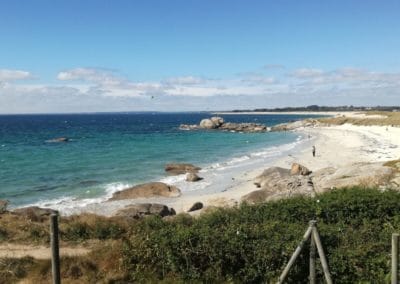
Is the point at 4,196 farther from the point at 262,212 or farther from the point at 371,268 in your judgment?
the point at 371,268

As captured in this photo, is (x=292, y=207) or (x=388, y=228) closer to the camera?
(x=388, y=228)

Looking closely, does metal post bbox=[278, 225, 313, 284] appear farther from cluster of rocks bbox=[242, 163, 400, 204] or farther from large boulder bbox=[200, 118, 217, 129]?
large boulder bbox=[200, 118, 217, 129]

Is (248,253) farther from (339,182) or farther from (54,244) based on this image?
(339,182)

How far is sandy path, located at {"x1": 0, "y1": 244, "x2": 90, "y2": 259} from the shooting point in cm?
1116

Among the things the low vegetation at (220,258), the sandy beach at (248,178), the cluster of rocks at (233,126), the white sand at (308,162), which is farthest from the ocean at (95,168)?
the cluster of rocks at (233,126)

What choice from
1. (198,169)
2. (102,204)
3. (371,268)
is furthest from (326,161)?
(371,268)

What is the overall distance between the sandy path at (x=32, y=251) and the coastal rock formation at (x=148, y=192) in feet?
56.6

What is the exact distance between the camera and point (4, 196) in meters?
31.1

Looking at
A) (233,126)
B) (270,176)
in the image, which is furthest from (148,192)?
(233,126)

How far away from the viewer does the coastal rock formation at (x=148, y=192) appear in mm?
29844

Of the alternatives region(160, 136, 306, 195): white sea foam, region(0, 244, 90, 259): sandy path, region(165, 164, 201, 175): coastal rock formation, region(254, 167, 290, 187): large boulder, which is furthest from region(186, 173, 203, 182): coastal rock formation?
region(0, 244, 90, 259): sandy path

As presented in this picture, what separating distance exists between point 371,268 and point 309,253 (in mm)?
1372

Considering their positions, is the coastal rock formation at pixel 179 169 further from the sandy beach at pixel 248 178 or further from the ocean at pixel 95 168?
the sandy beach at pixel 248 178

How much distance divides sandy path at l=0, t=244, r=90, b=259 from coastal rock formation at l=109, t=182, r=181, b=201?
17263mm
